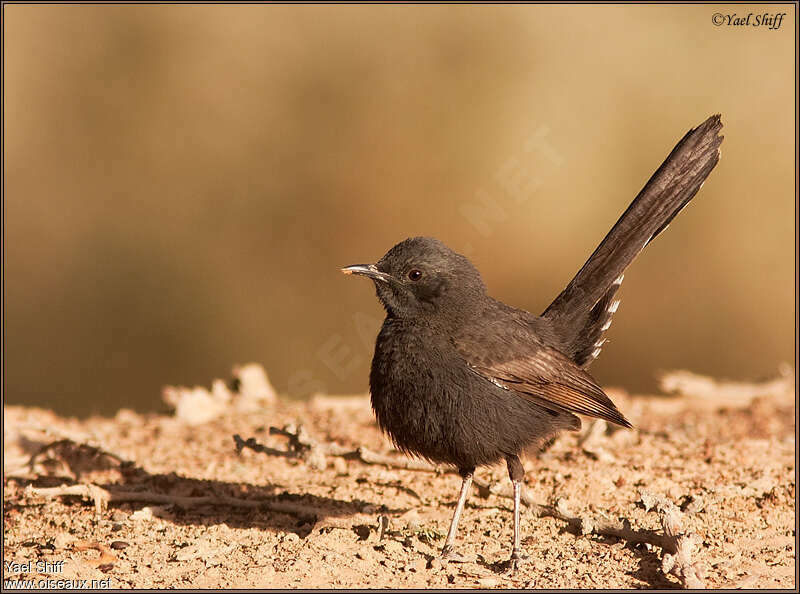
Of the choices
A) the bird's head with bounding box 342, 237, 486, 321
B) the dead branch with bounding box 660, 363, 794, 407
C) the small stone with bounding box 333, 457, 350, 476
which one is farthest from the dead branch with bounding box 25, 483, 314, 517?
the dead branch with bounding box 660, 363, 794, 407

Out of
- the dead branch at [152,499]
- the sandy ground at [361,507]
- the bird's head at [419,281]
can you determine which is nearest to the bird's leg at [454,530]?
the sandy ground at [361,507]

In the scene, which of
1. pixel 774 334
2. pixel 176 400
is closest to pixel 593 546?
pixel 176 400

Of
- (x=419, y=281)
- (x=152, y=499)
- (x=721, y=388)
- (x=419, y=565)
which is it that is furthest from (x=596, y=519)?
(x=721, y=388)

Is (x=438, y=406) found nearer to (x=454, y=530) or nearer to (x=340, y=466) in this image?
(x=454, y=530)

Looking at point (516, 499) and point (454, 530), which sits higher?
point (516, 499)

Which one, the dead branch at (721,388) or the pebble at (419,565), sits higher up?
the dead branch at (721,388)

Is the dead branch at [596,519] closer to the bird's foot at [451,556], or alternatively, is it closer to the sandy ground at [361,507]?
the sandy ground at [361,507]

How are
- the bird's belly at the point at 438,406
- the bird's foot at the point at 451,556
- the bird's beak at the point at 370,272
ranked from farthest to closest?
1. the bird's beak at the point at 370,272
2. the bird's belly at the point at 438,406
3. the bird's foot at the point at 451,556
